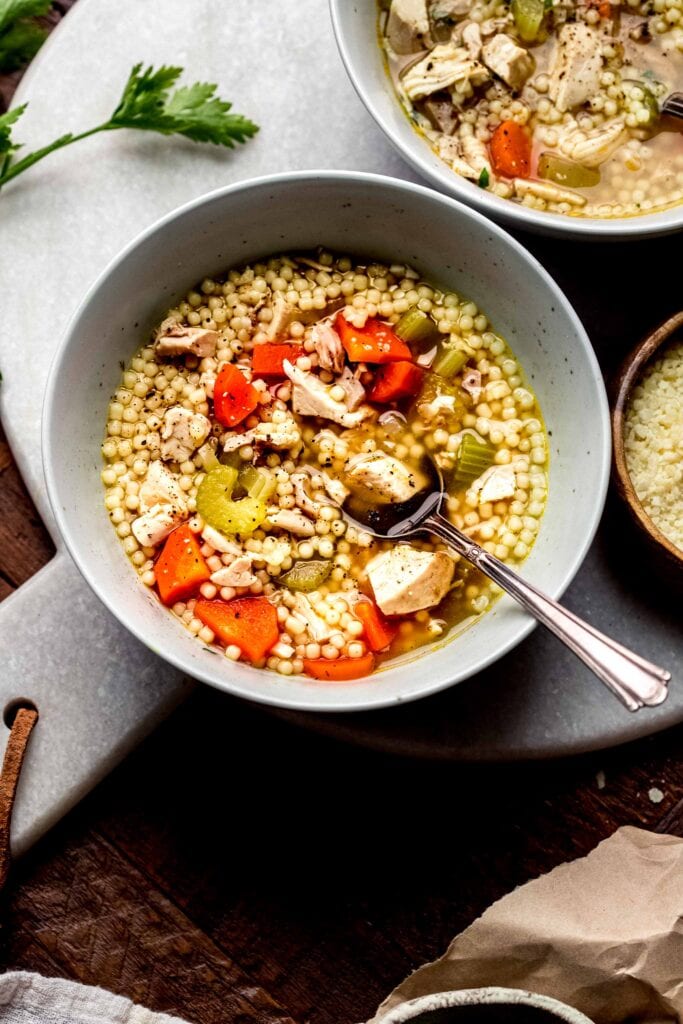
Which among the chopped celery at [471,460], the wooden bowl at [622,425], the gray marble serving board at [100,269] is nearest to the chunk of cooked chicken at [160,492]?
the gray marble serving board at [100,269]

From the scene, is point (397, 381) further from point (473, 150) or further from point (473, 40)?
point (473, 40)

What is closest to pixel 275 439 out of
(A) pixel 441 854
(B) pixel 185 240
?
(B) pixel 185 240

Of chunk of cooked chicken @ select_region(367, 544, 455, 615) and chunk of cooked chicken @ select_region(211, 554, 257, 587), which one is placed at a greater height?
chunk of cooked chicken @ select_region(211, 554, 257, 587)

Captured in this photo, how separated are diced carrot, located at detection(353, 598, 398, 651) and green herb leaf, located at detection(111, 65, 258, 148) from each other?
1377mm

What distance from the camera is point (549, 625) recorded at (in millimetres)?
2328

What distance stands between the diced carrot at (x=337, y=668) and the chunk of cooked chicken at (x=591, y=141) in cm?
153

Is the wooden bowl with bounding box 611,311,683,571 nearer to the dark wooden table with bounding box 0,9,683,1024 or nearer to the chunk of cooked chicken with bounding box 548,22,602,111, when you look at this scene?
the dark wooden table with bounding box 0,9,683,1024

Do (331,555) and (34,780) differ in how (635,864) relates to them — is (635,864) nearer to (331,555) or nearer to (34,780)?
(331,555)

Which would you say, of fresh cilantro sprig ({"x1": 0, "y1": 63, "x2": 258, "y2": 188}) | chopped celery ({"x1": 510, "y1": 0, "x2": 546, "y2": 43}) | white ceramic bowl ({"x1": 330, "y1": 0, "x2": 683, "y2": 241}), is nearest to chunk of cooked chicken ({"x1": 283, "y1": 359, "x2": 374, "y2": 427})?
white ceramic bowl ({"x1": 330, "y1": 0, "x2": 683, "y2": 241})

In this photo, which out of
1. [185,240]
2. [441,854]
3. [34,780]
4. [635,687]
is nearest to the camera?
[635,687]

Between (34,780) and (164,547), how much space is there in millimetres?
776

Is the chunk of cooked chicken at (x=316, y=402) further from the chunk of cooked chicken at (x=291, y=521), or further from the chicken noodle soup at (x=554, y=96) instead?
the chicken noodle soup at (x=554, y=96)

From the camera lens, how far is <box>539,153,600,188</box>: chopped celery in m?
2.91

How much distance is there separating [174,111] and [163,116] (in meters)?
0.04
